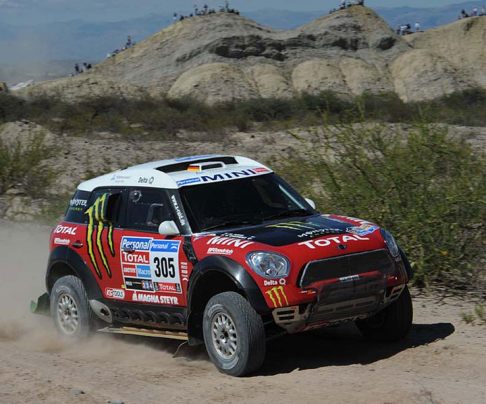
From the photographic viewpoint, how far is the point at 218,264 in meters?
7.79

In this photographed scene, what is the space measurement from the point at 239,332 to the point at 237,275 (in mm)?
463

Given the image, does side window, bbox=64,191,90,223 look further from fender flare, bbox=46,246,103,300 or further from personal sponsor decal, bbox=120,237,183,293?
personal sponsor decal, bbox=120,237,183,293

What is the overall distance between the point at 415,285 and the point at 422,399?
4407 mm

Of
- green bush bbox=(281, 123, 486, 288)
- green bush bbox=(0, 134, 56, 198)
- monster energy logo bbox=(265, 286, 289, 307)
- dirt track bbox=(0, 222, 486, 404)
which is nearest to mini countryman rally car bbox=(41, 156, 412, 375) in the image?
monster energy logo bbox=(265, 286, 289, 307)

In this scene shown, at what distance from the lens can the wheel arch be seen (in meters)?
7.57

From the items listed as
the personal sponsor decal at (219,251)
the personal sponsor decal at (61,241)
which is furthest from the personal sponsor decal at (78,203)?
the personal sponsor decal at (219,251)

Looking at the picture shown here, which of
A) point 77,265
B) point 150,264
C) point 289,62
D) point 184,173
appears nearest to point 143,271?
point 150,264

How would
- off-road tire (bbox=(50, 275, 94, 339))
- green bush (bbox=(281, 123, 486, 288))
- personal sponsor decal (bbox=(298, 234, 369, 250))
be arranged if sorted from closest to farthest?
personal sponsor decal (bbox=(298, 234, 369, 250)) < off-road tire (bbox=(50, 275, 94, 339)) < green bush (bbox=(281, 123, 486, 288))

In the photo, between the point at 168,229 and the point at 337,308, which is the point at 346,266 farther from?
the point at 168,229

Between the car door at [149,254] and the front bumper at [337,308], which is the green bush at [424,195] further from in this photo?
the car door at [149,254]

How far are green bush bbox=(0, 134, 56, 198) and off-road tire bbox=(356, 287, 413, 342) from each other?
12240 mm

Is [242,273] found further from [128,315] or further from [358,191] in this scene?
[358,191]

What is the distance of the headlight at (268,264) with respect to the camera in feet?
24.8

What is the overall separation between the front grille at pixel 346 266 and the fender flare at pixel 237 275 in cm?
37
